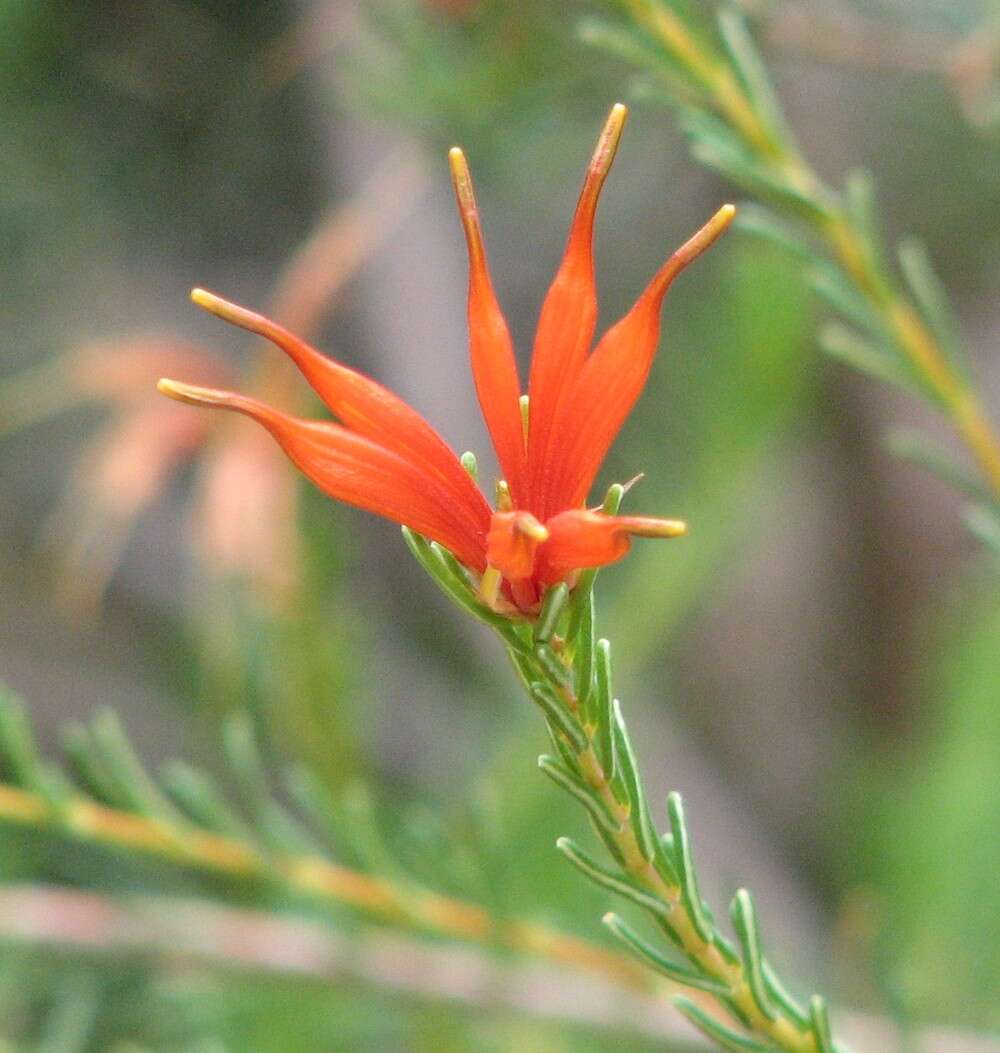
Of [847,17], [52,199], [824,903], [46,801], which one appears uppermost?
[847,17]

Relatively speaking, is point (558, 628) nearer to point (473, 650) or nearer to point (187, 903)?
point (187, 903)

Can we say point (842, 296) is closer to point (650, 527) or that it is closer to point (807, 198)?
point (807, 198)

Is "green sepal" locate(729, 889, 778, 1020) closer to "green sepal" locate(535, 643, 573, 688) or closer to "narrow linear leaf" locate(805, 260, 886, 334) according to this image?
"green sepal" locate(535, 643, 573, 688)

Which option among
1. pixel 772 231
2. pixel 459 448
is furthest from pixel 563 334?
pixel 459 448

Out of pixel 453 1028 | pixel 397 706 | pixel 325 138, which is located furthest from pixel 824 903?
pixel 325 138

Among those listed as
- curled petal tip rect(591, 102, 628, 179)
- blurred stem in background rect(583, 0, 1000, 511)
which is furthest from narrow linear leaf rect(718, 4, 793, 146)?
curled petal tip rect(591, 102, 628, 179)

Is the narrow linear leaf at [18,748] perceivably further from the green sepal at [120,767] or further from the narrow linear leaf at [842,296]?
the narrow linear leaf at [842,296]
